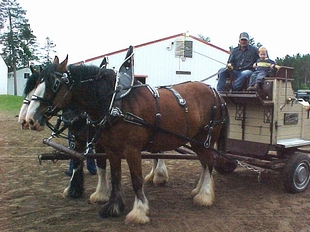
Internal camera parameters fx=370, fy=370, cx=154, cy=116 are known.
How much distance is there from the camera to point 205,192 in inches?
196

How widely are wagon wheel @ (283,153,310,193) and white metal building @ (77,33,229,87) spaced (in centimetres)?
1735

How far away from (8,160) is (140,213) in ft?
14.2

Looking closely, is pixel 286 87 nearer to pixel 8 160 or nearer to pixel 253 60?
pixel 253 60

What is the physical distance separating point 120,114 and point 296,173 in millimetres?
2938

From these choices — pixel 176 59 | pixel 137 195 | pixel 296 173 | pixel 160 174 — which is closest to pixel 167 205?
pixel 137 195

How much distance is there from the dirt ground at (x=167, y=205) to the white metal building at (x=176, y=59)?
1657cm

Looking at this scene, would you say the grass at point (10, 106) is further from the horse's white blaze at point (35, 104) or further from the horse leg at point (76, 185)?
the horse's white blaze at point (35, 104)

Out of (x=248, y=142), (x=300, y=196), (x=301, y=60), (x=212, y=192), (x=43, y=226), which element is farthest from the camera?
(x=301, y=60)

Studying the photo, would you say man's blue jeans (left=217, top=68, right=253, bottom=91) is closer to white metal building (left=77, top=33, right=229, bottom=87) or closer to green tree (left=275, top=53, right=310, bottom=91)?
white metal building (left=77, top=33, right=229, bottom=87)

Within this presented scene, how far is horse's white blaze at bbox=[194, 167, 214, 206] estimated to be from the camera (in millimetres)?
4902

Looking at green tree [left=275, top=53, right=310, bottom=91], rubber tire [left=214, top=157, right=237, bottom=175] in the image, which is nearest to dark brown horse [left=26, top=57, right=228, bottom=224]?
rubber tire [left=214, top=157, right=237, bottom=175]

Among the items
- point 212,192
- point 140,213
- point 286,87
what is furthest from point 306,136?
point 140,213

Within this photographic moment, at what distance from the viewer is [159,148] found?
183 inches

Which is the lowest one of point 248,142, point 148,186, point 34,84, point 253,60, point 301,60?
point 148,186
